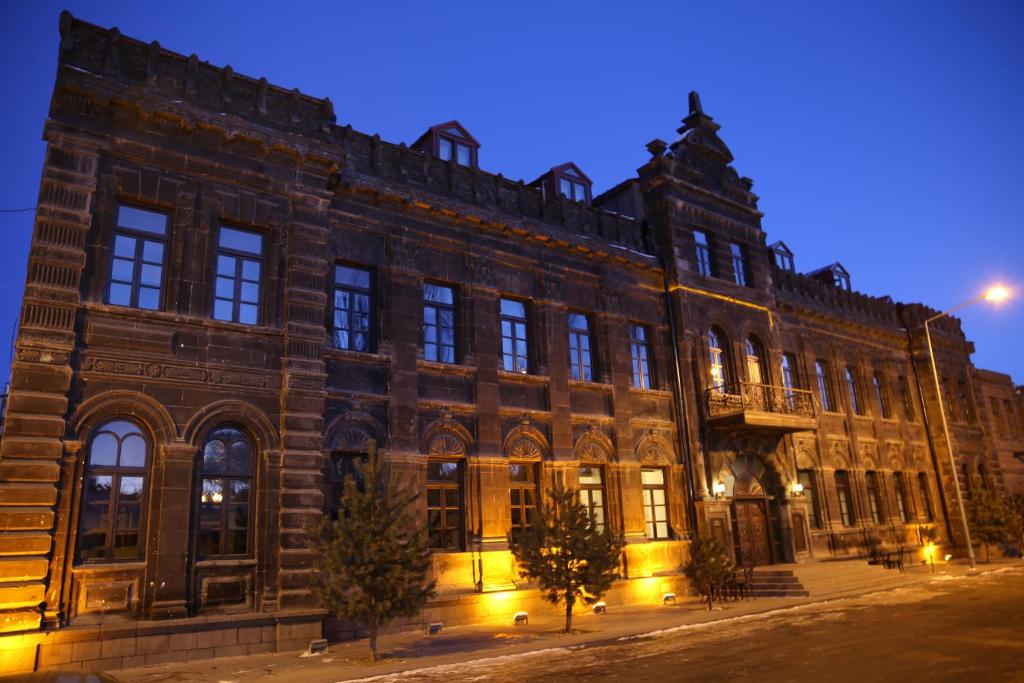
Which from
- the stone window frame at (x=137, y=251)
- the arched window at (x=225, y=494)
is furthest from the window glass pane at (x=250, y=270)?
the arched window at (x=225, y=494)

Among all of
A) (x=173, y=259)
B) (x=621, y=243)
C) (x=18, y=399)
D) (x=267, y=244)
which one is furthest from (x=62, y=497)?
(x=621, y=243)

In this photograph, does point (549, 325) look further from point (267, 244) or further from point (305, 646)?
point (305, 646)

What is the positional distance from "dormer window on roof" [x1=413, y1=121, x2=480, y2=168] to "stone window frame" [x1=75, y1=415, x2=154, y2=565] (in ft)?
34.1

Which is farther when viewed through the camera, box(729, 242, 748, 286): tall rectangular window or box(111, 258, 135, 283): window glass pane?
box(729, 242, 748, 286): tall rectangular window

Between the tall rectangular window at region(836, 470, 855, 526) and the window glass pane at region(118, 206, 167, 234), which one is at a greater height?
the window glass pane at region(118, 206, 167, 234)

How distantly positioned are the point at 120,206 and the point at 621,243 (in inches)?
567

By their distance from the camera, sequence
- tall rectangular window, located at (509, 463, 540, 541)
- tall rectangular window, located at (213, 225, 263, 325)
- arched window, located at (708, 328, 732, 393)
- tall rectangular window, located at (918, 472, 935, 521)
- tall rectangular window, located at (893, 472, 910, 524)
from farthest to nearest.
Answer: tall rectangular window, located at (918, 472, 935, 521), tall rectangular window, located at (893, 472, 910, 524), arched window, located at (708, 328, 732, 393), tall rectangular window, located at (509, 463, 540, 541), tall rectangular window, located at (213, 225, 263, 325)

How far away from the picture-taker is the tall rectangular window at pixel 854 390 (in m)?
30.6

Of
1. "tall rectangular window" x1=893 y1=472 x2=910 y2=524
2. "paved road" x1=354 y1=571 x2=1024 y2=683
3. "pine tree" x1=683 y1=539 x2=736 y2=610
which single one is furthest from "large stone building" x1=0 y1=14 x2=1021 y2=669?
"paved road" x1=354 y1=571 x2=1024 y2=683

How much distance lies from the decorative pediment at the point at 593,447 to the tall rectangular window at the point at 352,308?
21.7ft

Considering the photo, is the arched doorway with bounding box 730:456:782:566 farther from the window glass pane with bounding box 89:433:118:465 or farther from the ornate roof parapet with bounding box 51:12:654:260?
the window glass pane with bounding box 89:433:118:465

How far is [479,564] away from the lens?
17.1 metres

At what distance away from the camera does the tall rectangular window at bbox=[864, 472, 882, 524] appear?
28969 millimetres

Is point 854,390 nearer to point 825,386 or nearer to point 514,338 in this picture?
point 825,386
